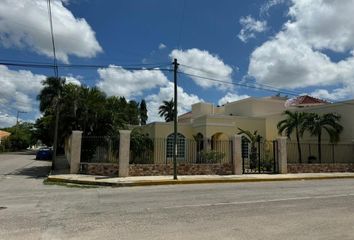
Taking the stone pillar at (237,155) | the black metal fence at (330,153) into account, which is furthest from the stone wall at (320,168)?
the stone pillar at (237,155)

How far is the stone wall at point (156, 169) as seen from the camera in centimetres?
2105

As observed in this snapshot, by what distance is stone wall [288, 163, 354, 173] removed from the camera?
25.5 meters

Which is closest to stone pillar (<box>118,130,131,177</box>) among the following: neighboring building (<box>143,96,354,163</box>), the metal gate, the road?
neighboring building (<box>143,96,354,163</box>)

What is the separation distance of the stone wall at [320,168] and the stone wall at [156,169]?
17.0 ft

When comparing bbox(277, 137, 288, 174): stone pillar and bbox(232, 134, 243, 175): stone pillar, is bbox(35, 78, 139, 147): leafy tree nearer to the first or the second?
bbox(232, 134, 243, 175): stone pillar

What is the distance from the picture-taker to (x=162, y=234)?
7.13 metres

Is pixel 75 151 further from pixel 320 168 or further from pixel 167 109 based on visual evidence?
pixel 167 109

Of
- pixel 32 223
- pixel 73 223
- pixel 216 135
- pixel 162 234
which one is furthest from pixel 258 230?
pixel 216 135

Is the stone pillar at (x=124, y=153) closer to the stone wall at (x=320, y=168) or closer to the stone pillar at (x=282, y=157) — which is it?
the stone pillar at (x=282, y=157)

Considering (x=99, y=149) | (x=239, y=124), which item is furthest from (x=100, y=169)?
(x=239, y=124)

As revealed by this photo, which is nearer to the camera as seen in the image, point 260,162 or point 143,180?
point 143,180

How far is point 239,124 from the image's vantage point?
32.8 metres

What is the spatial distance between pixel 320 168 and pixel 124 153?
48.2 ft

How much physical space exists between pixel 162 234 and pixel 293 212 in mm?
4194
